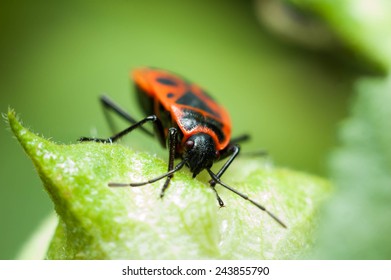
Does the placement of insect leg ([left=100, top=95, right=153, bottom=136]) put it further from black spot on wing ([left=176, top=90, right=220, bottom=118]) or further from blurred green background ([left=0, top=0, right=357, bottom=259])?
black spot on wing ([left=176, top=90, right=220, bottom=118])

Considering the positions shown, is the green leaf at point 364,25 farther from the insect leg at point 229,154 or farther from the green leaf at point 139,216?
the green leaf at point 139,216

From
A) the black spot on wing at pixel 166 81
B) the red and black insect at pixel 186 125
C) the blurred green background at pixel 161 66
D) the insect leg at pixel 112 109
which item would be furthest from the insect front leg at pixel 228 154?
the blurred green background at pixel 161 66

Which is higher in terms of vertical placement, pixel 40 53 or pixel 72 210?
pixel 72 210

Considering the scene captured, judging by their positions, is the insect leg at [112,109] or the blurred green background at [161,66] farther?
the blurred green background at [161,66]

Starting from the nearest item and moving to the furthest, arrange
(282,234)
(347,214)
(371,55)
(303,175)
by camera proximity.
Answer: (347,214), (282,234), (303,175), (371,55)

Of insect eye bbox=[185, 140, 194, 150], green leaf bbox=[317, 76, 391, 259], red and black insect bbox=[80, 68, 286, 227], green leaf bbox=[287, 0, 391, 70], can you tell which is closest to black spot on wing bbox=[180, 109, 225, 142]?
red and black insect bbox=[80, 68, 286, 227]

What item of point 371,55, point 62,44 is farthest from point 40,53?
point 371,55

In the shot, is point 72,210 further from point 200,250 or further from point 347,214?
point 347,214
